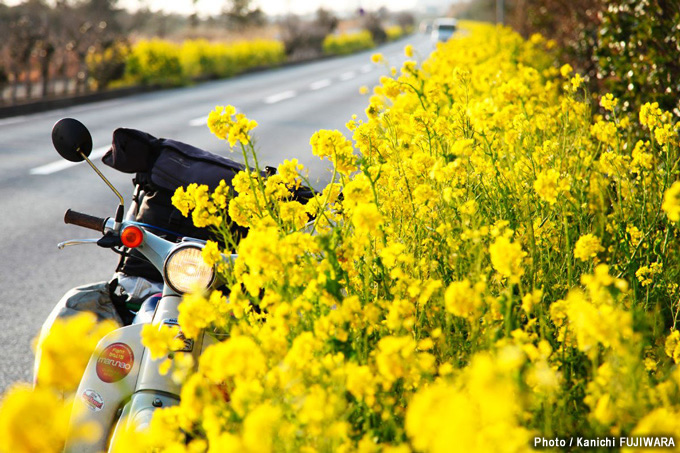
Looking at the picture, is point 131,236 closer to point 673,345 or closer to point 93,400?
point 93,400

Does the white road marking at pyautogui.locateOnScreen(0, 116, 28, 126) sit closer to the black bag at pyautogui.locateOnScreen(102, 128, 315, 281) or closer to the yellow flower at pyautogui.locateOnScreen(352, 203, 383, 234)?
the black bag at pyautogui.locateOnScreen(102, 128, 315, 281)

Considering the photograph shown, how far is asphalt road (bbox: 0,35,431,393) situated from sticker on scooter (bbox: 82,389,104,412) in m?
1.34

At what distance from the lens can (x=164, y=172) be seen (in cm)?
255

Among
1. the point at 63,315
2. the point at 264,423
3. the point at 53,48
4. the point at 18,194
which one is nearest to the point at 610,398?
the point at 264,423

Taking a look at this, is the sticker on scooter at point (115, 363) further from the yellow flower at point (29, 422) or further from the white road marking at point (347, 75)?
the white road marking at point (347, 75)

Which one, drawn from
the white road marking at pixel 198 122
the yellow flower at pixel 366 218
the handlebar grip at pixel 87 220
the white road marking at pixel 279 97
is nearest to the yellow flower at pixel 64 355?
the yellow flower at pixel 366 218

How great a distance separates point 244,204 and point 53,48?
14.7 m

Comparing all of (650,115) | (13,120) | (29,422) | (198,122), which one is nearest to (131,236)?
(29,422)

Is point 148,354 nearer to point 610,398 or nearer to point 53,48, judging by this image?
point 610,398

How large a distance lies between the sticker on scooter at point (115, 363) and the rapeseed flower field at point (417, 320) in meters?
0.18

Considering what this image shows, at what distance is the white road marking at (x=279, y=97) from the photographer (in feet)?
49.2

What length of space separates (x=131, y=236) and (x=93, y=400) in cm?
49

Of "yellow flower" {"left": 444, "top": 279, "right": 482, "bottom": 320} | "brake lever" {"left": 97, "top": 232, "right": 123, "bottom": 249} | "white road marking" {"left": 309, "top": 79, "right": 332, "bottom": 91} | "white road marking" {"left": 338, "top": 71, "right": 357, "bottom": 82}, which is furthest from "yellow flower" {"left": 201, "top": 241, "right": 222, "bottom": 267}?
"white road marking" {"left": 338, "top": 71, "right": 357, "bottom": 82}

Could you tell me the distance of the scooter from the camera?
2025 mm
